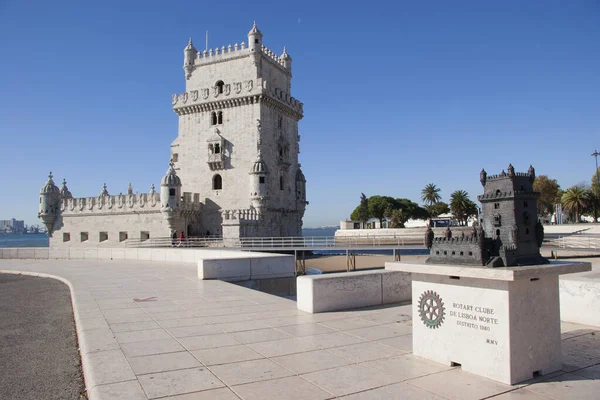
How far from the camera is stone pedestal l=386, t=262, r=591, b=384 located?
16.8 ft

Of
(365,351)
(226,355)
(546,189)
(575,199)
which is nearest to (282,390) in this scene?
(226,355)

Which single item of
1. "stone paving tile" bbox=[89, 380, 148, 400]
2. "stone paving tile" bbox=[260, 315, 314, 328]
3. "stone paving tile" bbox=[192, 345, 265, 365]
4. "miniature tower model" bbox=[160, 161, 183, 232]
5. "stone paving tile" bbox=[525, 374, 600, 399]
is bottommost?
"stone paving tile" bbox=[525, 374, 600, 399]

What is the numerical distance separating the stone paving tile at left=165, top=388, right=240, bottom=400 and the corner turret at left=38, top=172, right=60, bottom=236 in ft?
156

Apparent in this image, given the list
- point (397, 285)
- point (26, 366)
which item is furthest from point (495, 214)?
point (26, 366)

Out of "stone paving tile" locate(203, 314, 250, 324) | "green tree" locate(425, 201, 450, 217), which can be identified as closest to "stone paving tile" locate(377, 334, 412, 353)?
"stone paving tile" locate(203, 314, 250, 324)

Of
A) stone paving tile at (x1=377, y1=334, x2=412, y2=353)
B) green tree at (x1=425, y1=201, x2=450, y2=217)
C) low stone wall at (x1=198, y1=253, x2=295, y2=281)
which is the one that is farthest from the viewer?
green tree at (x1=425, y1=201, x2=450, y2=217)

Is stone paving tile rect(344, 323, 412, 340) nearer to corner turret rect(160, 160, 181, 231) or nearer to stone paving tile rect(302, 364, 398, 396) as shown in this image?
stone paving tile rect(302, 364, 398, 396)

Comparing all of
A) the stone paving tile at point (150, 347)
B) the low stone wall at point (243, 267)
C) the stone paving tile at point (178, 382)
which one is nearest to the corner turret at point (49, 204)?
the low stone wall at point (243, 267)

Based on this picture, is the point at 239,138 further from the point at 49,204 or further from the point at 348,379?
the point at 348,379

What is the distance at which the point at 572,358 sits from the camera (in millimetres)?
5910

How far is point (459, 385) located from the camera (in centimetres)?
504

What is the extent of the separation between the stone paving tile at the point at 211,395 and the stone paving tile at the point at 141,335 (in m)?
2.59

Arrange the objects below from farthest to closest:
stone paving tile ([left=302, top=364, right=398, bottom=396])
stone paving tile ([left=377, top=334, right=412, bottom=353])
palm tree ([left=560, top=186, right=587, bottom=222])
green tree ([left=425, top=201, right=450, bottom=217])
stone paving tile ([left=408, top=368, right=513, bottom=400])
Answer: green tree ([left=425, top=201, right=450, bottom=217]) → palm tree ([left=560, top=186, right=587, bottom=222]) → stone paving tile ([left=377, top=334, right=412, bottom=353]) → stone paving tile ([left=302, top=364, right=398, bottom=396]) → stone paving tile ([left=408, top=368, right=513, bottom=400])

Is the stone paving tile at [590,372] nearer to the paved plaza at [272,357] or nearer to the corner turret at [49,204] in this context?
the paved plaza at [272,357]
